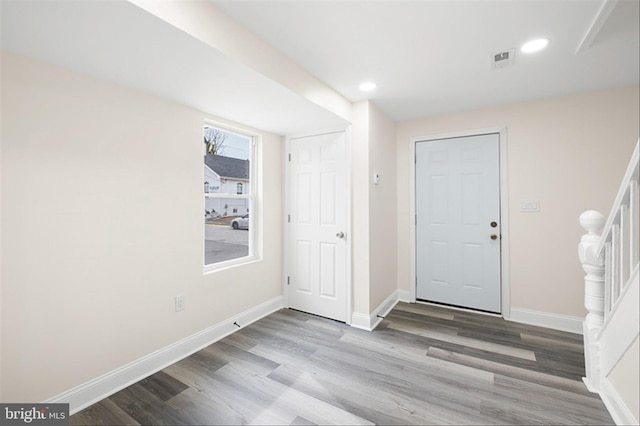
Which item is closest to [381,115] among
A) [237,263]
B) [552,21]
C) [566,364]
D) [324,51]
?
[324,51]

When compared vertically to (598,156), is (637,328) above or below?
below

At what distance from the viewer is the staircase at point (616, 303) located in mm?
1444

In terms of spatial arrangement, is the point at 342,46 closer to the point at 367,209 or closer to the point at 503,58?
the point at 503,58

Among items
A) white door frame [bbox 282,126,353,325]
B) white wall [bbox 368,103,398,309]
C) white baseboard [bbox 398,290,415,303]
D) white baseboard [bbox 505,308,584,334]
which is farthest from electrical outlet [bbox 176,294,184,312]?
white baseboard [bbox 505,308,584,334]

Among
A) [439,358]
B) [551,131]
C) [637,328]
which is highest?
[551,131]

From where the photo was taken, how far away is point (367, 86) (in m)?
2.60

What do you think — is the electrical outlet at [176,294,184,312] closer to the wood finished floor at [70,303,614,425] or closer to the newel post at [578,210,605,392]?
the wood finished floor at [70,303,614,425]

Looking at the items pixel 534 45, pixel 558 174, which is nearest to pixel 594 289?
pixel 558 174

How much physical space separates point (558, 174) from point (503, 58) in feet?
4.94

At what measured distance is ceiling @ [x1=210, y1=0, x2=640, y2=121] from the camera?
1.61 m

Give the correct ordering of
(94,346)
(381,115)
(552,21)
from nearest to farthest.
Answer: (552,21) < (94,346) < (381,115)

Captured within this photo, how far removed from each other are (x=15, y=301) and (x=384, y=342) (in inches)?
102

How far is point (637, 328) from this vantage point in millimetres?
1397

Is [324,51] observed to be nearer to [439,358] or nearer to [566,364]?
[439,358]
